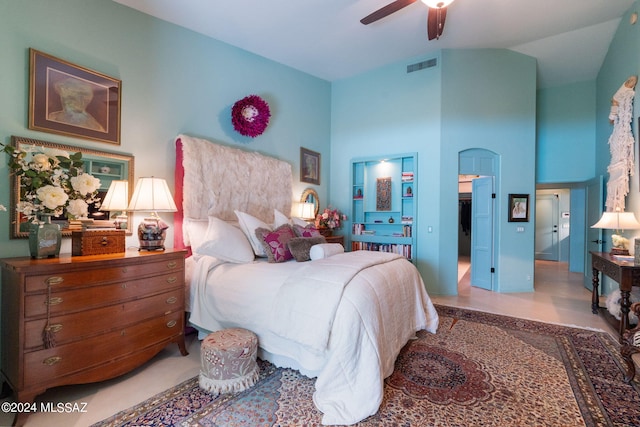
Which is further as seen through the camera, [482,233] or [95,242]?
[482,233]

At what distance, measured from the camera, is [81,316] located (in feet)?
6.50

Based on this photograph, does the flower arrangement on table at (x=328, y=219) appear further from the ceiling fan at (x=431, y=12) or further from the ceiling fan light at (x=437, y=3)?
the ceiling fan light at (x=437, y=3)

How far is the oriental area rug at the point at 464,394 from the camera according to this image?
1833mm

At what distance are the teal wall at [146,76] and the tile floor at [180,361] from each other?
119 centimetres

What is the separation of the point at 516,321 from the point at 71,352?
4273mm

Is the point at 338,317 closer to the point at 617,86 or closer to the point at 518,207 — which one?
the point at 518,207

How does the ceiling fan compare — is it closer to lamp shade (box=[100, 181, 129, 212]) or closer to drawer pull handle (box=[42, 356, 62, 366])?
lamp shade (box=[100, 181, 129, 212])

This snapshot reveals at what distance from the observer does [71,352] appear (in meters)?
1.93

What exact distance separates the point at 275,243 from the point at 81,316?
1.60 metres

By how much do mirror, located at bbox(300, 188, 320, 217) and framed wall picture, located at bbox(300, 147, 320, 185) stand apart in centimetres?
18

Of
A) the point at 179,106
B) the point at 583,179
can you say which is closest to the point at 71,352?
the point at 179,106

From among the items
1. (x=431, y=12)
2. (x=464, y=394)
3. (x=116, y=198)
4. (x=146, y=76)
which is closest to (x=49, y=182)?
(x=116, y=198)

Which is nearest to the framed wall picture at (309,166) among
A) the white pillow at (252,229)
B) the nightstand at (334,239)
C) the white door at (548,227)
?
the nightstand at (334,239)

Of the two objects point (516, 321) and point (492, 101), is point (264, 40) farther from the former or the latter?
point (516, 321)
